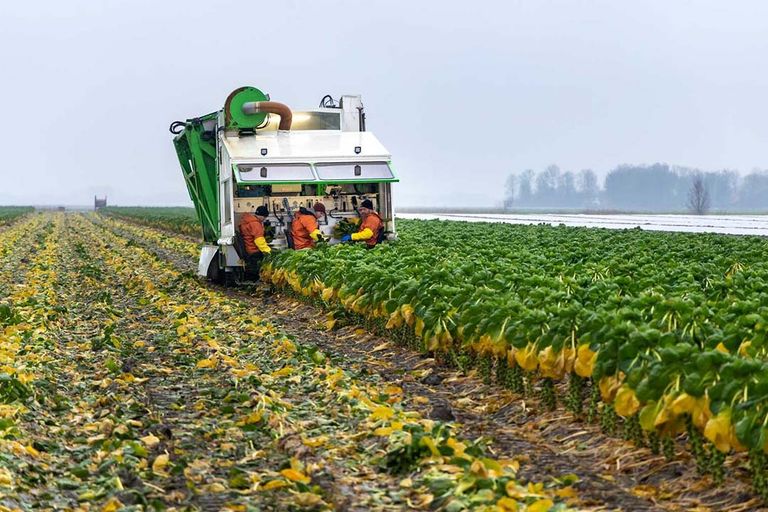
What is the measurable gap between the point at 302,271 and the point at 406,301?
490 cm

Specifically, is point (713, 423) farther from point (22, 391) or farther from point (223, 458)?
point (22, 391)

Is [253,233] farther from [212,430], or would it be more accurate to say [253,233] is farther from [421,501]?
[421,501]

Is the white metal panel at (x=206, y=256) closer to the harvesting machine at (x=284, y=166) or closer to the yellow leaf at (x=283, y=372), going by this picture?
the harvesting machine at (x=284, y=166)

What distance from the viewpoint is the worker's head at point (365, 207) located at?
67.7 ft

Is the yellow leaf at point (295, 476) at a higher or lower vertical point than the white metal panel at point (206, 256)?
lower

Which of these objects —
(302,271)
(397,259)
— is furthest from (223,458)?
(302,271)

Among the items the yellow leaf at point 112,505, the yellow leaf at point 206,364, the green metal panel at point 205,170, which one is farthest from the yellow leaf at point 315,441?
the green metal panel at point 205,170

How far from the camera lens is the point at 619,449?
8.52 metres

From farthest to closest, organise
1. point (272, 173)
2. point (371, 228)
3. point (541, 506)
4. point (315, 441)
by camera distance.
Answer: point (371, 228) → point (272, 173) → point (315, 441) → point (541, 506)

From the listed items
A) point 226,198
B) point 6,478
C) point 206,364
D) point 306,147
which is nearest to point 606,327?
point 6,478

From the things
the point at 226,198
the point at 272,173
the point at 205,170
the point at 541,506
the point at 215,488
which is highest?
the point at 205,170

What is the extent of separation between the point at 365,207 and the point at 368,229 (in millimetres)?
629

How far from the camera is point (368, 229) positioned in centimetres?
2033

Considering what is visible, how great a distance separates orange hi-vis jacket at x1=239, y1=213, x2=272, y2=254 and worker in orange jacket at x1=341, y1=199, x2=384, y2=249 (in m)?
1.45
